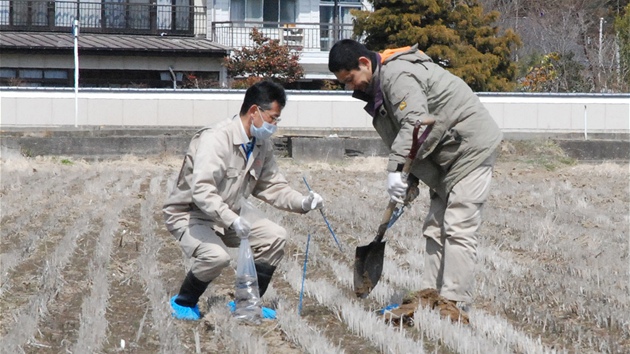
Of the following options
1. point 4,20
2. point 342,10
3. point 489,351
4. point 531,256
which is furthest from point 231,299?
point 342,10

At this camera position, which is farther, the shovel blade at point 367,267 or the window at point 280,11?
the window at point 280,11

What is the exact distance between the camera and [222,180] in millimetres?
5176

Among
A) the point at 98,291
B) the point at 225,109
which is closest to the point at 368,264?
the point at 98,291

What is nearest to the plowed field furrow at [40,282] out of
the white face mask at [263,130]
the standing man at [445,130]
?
the white face mask at [263,130]

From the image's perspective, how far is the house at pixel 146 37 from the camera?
27.3 meters

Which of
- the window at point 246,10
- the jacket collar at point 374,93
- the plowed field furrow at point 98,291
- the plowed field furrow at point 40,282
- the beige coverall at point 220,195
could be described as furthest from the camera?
the window at point 246,10

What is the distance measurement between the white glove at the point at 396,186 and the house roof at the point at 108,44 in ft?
74.9

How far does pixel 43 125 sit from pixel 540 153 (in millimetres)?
10868

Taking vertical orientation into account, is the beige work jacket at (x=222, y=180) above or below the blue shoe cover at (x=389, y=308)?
above

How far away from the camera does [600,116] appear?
Result: 23297 mm

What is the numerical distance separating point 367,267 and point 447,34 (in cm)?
1873

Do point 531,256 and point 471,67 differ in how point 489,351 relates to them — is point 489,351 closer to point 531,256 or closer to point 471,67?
point 531,256

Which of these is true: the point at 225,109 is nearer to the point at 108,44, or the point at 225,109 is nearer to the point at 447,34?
the point at 447,34

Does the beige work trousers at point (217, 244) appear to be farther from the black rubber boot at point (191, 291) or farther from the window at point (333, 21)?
the window at point (333, 21)
